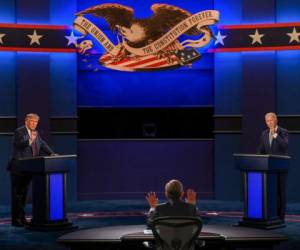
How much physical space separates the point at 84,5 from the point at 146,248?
7795 mm

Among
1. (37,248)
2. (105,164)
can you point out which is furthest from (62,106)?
(37,248)

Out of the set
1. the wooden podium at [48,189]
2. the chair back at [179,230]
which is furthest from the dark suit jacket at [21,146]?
the chair back at [179,230]

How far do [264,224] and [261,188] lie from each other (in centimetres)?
47

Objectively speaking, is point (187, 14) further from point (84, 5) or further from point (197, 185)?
point (197, 185)

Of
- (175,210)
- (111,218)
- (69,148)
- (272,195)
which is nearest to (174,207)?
(175,210)

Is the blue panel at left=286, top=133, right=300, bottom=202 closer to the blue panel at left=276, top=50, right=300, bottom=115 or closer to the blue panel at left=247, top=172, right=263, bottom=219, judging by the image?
the blue panel at left=276, top=50, right=300, bottom=115

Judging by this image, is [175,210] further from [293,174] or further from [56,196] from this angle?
[293,174]

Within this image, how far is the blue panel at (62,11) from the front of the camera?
11.6 meters

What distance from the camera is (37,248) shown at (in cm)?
699

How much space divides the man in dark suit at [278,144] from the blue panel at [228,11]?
3468 millimetres

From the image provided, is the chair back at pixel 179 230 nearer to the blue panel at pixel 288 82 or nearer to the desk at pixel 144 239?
the desk at pixel 144 239

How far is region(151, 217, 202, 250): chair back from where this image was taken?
14.0ft

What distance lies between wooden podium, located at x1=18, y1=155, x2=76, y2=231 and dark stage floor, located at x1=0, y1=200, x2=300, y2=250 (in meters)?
0.24

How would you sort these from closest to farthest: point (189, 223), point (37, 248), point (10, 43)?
point (189, 223) < point (37, 248) < point (10, 43)
